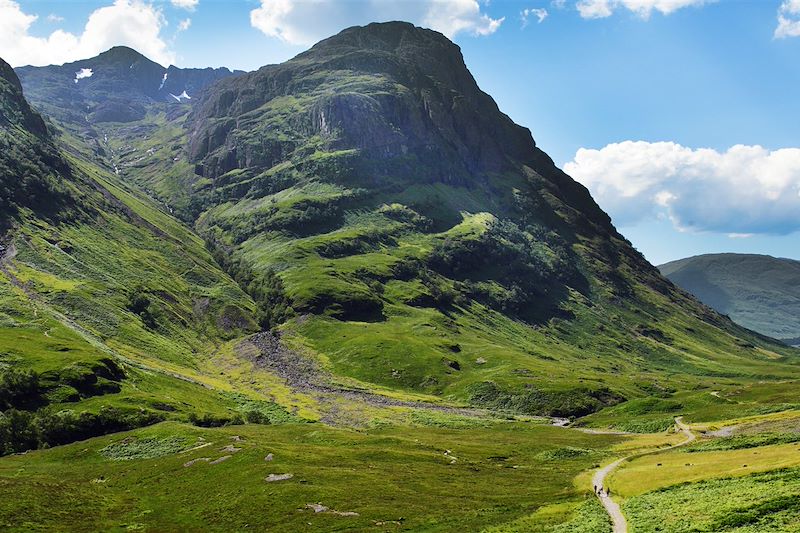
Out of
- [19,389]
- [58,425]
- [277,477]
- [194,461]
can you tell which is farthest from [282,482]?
[19,389]

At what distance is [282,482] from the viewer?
273 feet

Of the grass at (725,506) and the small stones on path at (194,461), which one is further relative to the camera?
the small stones on path at (194,461)

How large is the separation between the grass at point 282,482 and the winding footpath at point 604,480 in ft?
13.3

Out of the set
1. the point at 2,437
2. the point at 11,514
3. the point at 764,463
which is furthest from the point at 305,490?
the point at 2,437

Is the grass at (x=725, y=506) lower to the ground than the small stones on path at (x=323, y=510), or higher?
higher

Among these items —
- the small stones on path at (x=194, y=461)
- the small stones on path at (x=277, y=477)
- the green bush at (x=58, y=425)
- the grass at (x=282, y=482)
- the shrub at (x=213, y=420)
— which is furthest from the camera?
the shrub at (x=213, y=420)

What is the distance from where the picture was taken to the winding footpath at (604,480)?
56759mm

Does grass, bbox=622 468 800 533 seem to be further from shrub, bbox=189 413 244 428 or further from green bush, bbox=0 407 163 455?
green bush, bbox=0 407 163 455

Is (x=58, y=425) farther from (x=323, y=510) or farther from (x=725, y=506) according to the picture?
(x=725, y=506)

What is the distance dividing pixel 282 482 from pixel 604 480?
4707 cm

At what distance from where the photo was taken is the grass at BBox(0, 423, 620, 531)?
226 feet

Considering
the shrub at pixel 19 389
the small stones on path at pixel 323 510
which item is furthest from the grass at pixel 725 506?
the shrub at pixel 19 389

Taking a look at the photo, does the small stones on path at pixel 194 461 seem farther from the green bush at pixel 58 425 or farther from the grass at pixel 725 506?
the grass at pixel 725 506

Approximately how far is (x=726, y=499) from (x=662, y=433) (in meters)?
91.2
